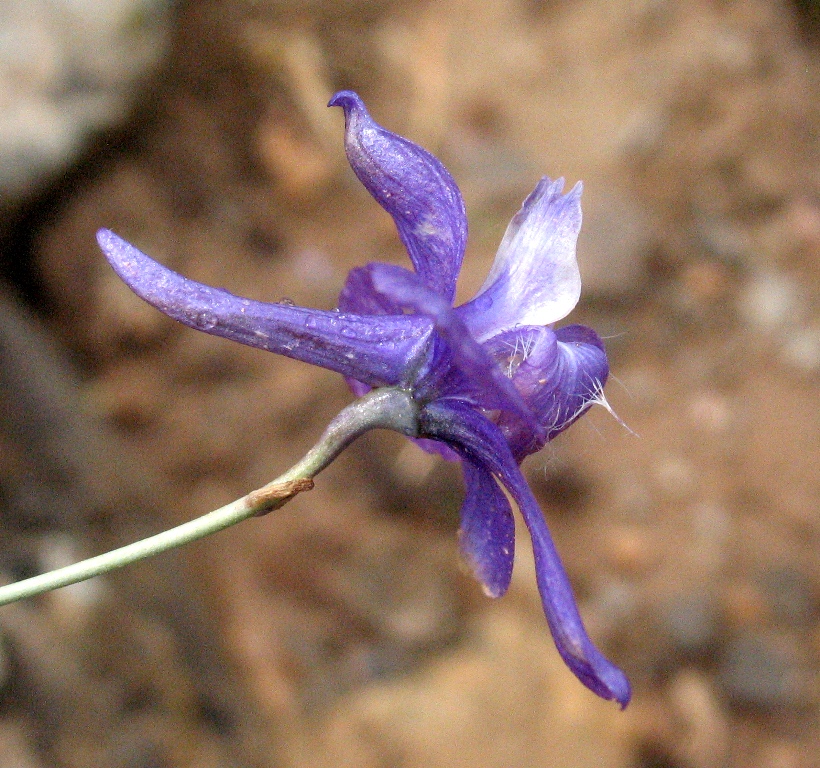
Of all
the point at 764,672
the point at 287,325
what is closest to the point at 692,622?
the point at 764,672

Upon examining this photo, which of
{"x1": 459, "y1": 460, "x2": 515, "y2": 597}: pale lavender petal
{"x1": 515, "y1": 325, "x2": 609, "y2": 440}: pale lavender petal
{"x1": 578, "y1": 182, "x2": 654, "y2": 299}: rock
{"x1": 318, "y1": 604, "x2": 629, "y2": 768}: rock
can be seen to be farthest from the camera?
{"x1": 578, "y1": 182, "x2": 654, "y2": 299}: rock

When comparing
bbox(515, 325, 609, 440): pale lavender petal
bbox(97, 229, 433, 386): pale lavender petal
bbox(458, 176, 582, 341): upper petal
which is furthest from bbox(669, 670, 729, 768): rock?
bbox(97, 229, 433, 386): pale lavender petal

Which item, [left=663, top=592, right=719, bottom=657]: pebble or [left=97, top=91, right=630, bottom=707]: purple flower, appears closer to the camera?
[left=97, top=91, right=630, bottom=707]: purple flower

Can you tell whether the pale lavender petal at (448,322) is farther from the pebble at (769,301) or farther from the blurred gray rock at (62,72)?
the pebble at (769,301)

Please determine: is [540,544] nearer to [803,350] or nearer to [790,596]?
[790,596]

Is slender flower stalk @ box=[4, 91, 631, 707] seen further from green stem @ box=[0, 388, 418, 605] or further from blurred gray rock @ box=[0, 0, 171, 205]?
blurred gray rock @ box=[0, 0, 171, 205]

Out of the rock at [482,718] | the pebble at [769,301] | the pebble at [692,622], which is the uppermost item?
the pebble at [769,301]

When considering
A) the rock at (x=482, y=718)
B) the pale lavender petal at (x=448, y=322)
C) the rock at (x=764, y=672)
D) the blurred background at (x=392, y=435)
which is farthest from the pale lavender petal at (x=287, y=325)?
the rock at (x=764, y=672)

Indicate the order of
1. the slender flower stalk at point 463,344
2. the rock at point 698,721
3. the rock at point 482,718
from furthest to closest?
1. the rock at point 698,721
2. the rock at point 482,718
3. the slender flower stalk at point 463,344
